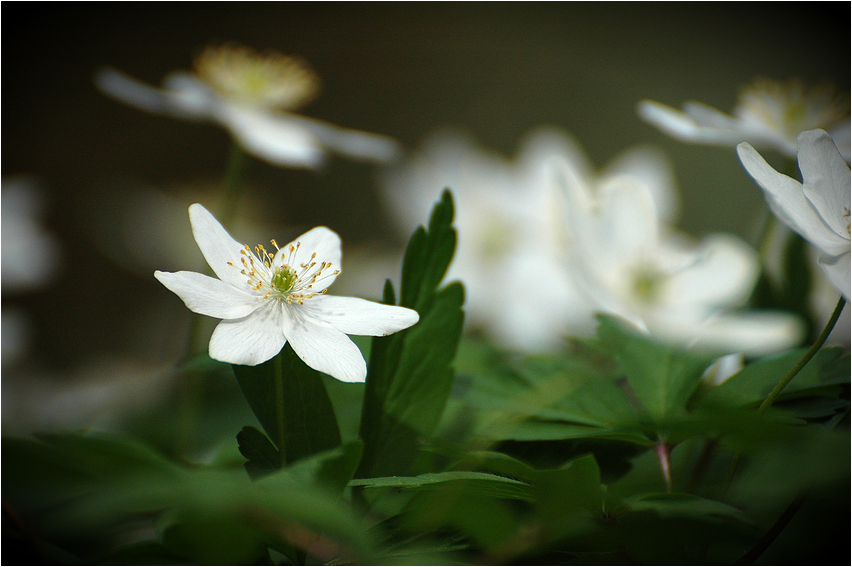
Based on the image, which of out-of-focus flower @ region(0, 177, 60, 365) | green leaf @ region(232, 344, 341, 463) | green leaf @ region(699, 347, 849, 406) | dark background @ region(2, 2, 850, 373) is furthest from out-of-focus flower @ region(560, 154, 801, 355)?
dark background @ region(2, 2, 850, 373)

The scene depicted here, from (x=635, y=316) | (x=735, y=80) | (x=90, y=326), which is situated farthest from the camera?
(x=735, y=80)

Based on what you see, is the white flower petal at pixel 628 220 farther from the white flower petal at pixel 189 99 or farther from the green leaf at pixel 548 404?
the white flower petal at pixel 189 99

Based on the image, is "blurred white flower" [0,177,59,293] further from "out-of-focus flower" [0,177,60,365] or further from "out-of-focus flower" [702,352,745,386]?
"out-of-focus flower" [702,352,745,386]

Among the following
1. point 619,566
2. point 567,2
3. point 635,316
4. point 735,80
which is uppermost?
point 567,2

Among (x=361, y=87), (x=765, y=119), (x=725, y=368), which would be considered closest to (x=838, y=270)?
(x=725, y=368)

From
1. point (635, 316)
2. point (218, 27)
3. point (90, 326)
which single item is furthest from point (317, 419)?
point (218, 27)

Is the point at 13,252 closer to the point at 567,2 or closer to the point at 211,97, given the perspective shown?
the point at 211,97
